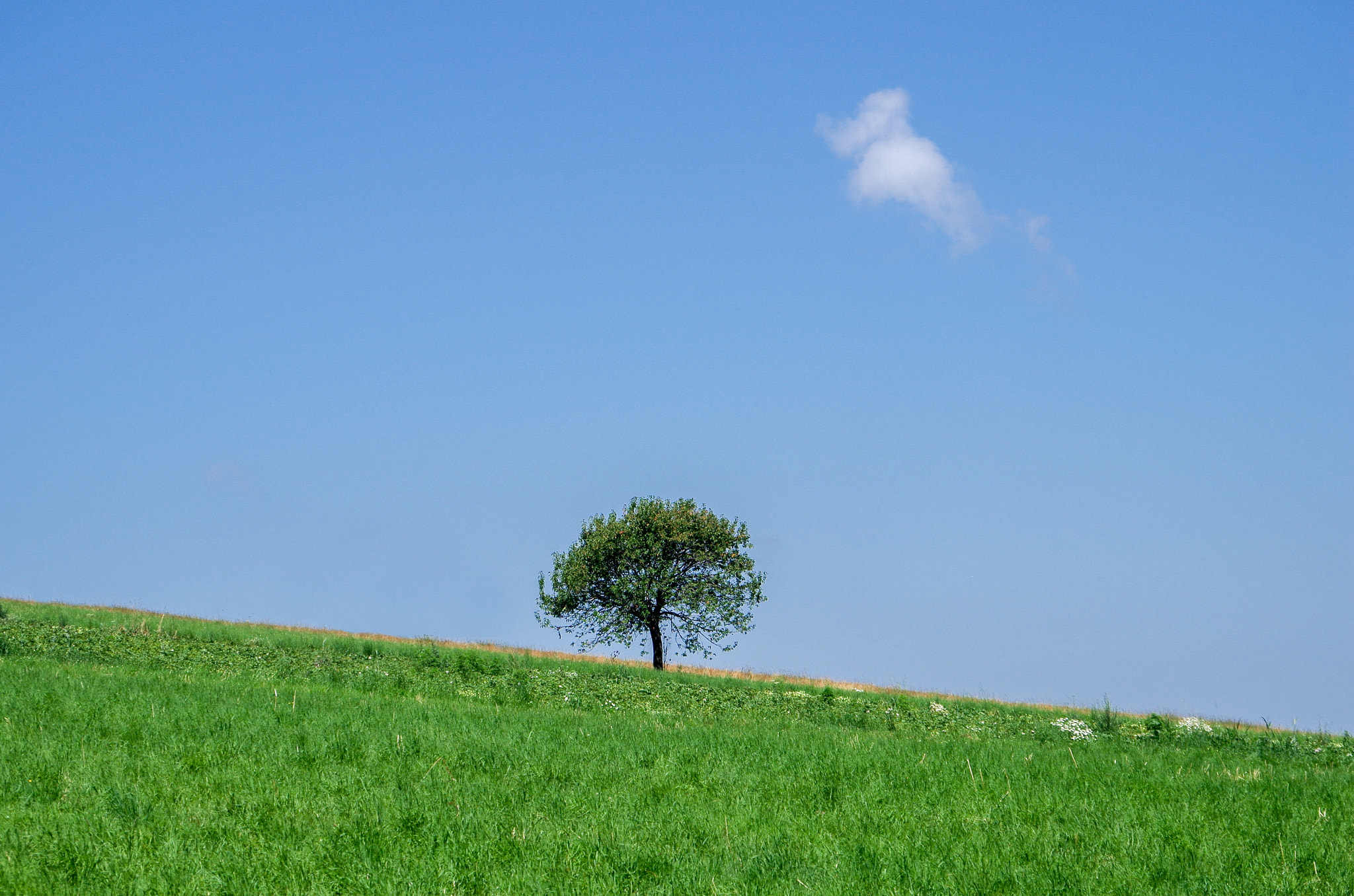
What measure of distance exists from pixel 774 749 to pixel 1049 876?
6315 mm

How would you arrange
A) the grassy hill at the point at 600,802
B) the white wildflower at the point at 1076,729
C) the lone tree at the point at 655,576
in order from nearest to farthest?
the grassy hill at the point at 600,802, the white wildflower at the point at 1076,729, the lone tree at the point at 655,576

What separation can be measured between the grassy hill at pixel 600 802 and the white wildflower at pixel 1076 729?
0.49 meters

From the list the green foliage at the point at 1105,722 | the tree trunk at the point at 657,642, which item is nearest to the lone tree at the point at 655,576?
the tree trunk at the point at 657,642

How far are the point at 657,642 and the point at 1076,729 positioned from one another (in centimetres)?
3130

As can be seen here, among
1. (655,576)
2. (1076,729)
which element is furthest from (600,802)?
(655,576)

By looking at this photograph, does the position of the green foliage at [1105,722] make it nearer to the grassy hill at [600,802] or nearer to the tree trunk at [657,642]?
the grassy hill at [600,802]

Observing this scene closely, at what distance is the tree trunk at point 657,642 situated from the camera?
50.8 metres

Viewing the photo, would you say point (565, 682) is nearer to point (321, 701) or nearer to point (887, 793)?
point (321, 701)

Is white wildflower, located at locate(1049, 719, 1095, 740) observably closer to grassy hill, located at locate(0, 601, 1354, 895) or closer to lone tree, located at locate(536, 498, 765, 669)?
grassy hill, located at locate(0, 601, 1354, 895)

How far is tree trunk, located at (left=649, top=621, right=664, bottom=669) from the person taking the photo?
50.8 m

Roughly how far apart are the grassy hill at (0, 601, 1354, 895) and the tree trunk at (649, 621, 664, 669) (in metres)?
30.2

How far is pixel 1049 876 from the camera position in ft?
30.4

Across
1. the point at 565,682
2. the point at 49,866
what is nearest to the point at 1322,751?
the point at 565,682

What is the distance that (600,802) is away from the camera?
11.3 m
